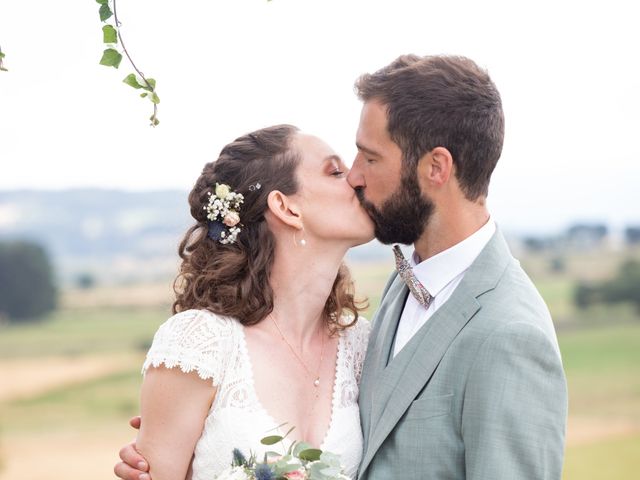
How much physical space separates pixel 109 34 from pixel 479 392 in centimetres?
170

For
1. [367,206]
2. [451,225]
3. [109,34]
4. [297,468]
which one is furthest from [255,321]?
[109,34]

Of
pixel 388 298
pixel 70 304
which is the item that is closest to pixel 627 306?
pixel 70 304

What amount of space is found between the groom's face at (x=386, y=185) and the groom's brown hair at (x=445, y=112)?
4 centimetres

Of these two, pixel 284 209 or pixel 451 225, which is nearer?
pixel 451 225

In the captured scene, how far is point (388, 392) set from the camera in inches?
127

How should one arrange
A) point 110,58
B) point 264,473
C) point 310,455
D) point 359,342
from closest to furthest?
→ point 264,473 < point 310,455 < point 110,58 < point 359,342

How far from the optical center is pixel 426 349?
3197 mm

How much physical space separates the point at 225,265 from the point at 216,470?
0.82m

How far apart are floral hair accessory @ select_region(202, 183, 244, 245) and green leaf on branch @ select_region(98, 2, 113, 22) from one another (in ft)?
3.19

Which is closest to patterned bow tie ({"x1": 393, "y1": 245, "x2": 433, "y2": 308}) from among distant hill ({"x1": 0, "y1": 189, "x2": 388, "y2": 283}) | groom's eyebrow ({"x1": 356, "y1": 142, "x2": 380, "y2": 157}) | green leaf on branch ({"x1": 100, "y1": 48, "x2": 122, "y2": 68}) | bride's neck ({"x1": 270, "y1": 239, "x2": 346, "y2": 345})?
bride's neck ({"x1": 270, "y1": 239, "x2": 346, "y2": 345})

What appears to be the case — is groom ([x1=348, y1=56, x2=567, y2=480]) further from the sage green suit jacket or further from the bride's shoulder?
the bride's shoulder

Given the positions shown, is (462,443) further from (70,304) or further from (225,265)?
(70,304)

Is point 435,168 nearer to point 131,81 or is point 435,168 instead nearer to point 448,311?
point 448,311

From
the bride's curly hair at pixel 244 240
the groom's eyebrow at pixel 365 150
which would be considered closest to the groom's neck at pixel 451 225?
the groom's eyebrow at pixel 365 150
